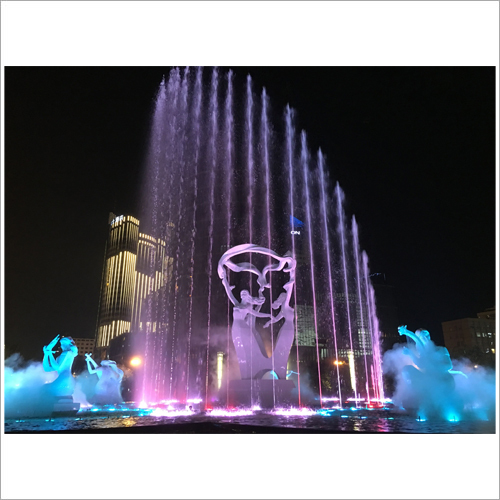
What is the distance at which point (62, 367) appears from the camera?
1315 cm

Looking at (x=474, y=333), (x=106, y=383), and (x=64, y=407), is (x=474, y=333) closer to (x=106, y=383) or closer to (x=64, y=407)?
(x=106, y=383)

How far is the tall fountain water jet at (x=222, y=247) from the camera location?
21.5 metres

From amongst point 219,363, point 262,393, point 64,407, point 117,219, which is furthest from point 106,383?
point 117,219

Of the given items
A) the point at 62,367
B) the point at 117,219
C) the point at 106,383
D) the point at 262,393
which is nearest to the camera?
the point at 62,367

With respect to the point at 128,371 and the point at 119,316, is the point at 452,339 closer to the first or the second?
the point at 128,371

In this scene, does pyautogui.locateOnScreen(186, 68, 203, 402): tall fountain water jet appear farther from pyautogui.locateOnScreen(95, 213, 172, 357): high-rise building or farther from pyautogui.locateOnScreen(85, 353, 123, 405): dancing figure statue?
pyautogui.locateOnScreen(95, 213, 172, 357): high-rise building

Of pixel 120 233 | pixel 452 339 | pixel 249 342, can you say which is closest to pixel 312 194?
pixel 249 342

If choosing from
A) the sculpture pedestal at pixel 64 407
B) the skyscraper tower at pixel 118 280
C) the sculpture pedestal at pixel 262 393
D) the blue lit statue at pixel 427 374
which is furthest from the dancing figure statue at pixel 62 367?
the skyscraper tower at pixel 118 280

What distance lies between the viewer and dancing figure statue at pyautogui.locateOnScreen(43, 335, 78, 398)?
1286cm

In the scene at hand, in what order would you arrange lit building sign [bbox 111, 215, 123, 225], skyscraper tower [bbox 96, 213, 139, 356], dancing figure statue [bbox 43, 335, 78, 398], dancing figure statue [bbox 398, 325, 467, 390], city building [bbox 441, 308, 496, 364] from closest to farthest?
dancing figure statue [bbox 398, 325, 467, 390] → dancing figure statue [bbox 43, 335, 78, 398] → city building [bbox 441, 308, 496, 364] → lit building sign [bbox 111, 215, 123, 225] → skyscraper tower [bbox 96, 213, 139, 356]

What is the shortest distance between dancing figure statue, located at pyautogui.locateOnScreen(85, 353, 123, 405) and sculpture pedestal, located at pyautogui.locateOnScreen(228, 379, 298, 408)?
22.0ft

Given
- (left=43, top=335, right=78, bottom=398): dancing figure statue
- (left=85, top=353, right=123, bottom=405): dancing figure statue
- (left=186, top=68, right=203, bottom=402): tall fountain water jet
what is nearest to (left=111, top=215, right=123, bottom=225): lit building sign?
(left=186, top=68, right=203, bottom=402): tall fountain water jet

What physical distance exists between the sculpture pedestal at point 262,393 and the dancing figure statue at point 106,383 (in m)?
6.70

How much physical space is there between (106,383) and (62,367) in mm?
5832
